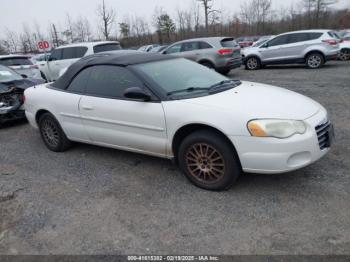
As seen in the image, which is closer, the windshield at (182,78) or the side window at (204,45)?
the windshield at (182,78)

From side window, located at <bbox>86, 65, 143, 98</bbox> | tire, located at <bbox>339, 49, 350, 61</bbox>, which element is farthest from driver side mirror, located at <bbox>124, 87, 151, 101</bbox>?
tire, located at <bbox>339, 49, 350, 61</bbox>

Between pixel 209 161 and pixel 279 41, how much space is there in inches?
477

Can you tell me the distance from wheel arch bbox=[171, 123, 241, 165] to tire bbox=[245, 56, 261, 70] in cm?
1224

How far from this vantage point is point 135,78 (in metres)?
4.11

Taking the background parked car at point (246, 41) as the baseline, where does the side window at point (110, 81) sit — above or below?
above

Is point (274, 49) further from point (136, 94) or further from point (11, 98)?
point (136, 94)

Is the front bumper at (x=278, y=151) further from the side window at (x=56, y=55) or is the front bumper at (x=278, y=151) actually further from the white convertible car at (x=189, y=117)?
the side window at (x=56, y=55)

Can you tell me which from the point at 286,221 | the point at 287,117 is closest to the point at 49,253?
the point at 286,221

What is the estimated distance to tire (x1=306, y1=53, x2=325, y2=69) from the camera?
43.8 feet

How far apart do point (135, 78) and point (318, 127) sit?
225 cm

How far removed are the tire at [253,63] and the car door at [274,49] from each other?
1.14 ft

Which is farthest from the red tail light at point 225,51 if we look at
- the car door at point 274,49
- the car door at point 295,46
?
the car door at point 295,46

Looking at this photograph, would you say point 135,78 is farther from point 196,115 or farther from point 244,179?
point 244,179

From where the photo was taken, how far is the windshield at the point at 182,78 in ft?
13.0
